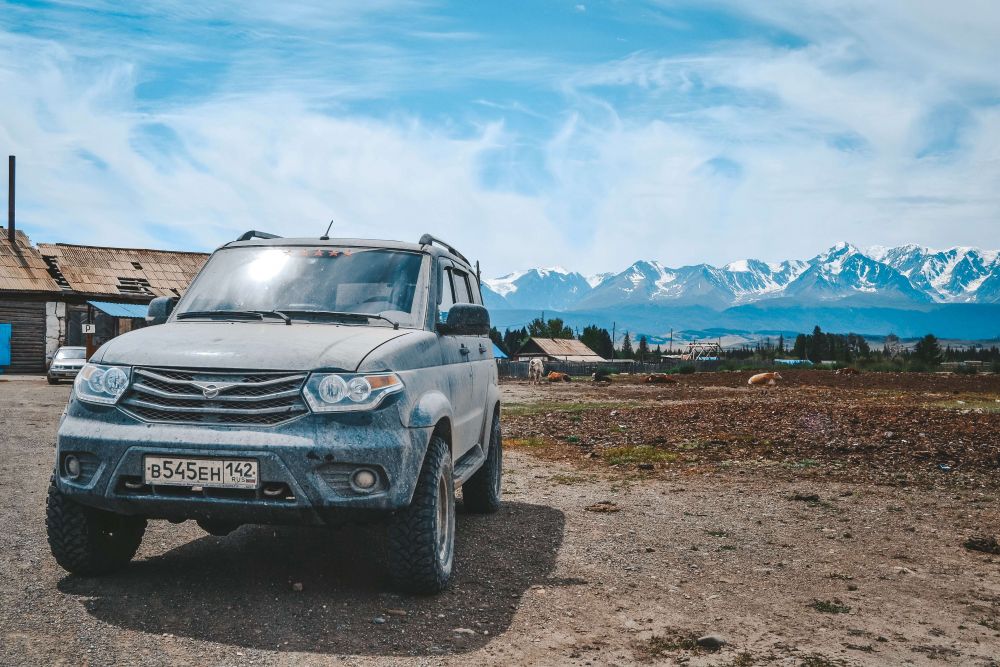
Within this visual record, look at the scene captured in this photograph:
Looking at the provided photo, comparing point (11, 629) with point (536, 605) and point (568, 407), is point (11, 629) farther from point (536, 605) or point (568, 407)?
point (568, 407)

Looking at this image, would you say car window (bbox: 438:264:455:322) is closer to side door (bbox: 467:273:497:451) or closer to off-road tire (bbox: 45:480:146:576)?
side door (bbox: 467:273:497:451)

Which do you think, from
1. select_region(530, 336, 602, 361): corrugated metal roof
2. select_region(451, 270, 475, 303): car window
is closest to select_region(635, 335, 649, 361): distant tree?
select_region(530, 336, 602, 361): corrugated metal roof

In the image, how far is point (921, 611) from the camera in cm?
467

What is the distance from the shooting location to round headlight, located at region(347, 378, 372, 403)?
4227 millimetres

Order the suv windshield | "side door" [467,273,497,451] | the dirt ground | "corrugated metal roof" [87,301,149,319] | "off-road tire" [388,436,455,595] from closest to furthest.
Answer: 1. the dirt ground
2. "off-road tire" [388,436,455,595]
3. the suv windshield
4. "side door" [467,273,497,451]
5. "corrugated metal roof" [87,301,149,319]

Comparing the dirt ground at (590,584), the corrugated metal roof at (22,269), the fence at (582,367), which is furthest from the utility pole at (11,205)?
the dirt ground at (590,584)

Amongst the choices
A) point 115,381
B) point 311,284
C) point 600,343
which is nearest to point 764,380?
point 311,284

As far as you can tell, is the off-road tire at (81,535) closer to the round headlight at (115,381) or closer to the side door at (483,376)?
the round headlight at (115,381)

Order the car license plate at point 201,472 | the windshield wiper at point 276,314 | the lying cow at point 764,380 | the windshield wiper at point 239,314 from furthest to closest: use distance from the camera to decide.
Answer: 1. the lying cow at point 764,380
2. the windshield wiper at point 239,314
3. the windshield wiper at point 276,314
4. the car license plate at point 201,472

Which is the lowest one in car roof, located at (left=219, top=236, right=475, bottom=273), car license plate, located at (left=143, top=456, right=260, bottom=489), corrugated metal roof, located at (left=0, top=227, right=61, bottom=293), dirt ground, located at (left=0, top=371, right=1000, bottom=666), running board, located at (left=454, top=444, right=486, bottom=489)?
dirt ground, located at (left=0, top=371, right=1000, bottom=666)

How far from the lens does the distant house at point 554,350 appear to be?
318ft

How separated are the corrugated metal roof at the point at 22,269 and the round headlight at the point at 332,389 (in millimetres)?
39181

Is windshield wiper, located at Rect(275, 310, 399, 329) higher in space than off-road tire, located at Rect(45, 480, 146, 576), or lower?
higher

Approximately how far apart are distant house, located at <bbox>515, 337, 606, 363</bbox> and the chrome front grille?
88652 mm
